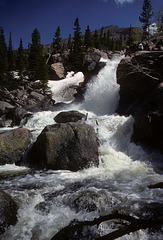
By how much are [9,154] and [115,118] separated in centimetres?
780

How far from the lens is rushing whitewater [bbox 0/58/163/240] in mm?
4148

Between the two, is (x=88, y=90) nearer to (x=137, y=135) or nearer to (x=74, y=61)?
(x=137, y=135)

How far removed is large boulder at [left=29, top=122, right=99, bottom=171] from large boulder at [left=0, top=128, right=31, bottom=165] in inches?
25.7

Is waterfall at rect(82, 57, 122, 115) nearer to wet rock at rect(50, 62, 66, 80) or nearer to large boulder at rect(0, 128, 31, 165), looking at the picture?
large boulder at rect(0, 128, 31, 165)

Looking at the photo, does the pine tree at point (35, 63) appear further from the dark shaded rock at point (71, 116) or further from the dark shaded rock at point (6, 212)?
the dark shaded rock at point (6, 212)

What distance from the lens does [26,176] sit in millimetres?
7367

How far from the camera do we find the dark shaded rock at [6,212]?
154 inches

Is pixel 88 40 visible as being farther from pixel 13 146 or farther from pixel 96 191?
pixel 96 191

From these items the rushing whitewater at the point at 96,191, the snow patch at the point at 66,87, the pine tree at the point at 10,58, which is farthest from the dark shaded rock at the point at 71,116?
the pine tree at the point at 10,58

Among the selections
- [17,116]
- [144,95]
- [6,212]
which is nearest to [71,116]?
[144,95]

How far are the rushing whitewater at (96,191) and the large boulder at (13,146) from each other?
49 cm

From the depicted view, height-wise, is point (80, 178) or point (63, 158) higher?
point (63, 158)

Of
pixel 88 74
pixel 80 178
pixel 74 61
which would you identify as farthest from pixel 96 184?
pixel 74 61

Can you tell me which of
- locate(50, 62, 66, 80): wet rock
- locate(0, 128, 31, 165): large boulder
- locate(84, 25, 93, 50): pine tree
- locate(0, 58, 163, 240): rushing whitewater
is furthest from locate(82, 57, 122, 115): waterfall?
locate(84, 25, 93, 50): pine tree
